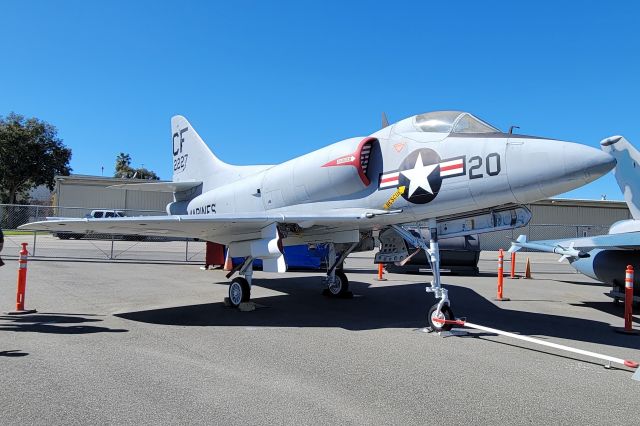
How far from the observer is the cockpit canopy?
6.77 metres

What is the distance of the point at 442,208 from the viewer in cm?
676

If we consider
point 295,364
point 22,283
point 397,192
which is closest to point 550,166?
point 397,192

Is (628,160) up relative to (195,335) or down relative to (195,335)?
up

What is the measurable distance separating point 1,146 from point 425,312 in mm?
54251

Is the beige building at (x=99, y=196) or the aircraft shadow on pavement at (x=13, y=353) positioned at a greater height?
the beige building at (x=99, y=196)

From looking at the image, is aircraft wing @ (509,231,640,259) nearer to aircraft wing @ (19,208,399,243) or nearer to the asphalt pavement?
the asphalt pavement

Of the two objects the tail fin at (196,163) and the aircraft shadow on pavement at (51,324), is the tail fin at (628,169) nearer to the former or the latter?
the tail fin at (196,163)

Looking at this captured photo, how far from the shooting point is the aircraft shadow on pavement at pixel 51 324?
6477 mm

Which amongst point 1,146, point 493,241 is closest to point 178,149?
point 493,241

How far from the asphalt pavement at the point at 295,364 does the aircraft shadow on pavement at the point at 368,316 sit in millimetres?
43

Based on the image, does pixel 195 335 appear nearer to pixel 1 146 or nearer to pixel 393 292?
pixel 393 292

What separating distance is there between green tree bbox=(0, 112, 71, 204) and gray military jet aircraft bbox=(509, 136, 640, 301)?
177ft

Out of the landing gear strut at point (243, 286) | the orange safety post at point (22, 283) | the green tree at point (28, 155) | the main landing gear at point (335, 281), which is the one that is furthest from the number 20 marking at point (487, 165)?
the green tree at point (28, 155)

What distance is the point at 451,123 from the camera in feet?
22.8
